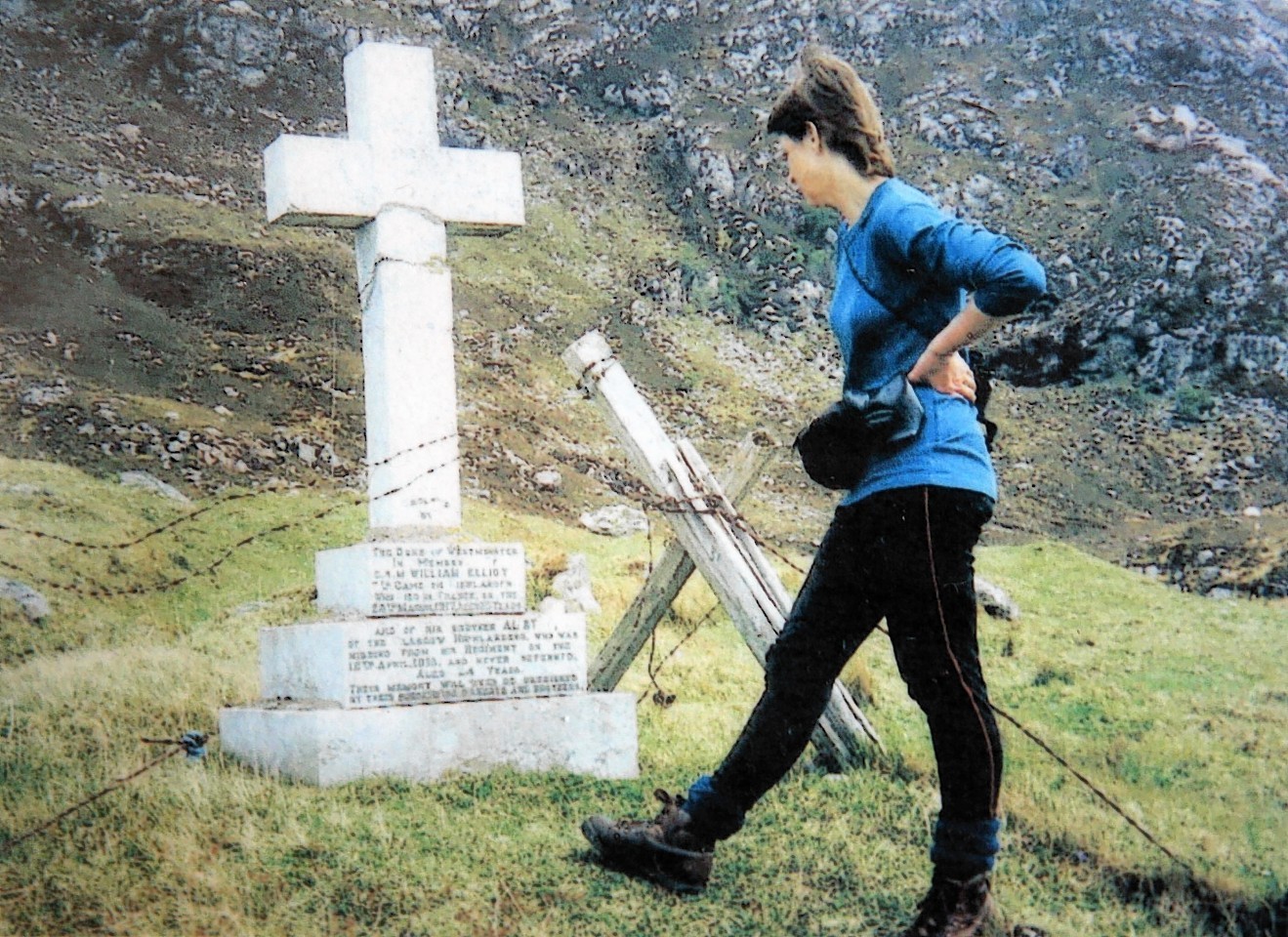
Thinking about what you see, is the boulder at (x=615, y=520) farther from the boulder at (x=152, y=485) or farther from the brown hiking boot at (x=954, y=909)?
the brown hiking boot at (x=954, y=909)

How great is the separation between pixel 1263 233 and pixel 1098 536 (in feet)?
15.7

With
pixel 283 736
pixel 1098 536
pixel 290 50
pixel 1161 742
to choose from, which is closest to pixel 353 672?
pixel 283 736

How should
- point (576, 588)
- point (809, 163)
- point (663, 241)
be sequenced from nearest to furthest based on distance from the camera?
point (809, 163), point (576, 588), point (663, 241)

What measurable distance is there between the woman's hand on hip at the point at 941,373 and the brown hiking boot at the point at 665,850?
128 centimetres

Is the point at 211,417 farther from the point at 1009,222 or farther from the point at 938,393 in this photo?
the point at 1009,222

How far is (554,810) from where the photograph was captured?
4.25 meters

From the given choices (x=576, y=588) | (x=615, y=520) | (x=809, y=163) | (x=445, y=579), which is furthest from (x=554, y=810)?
(x=615, y=520)

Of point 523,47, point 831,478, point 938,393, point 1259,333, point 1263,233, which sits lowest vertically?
point 831,478

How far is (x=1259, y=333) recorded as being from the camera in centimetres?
1424

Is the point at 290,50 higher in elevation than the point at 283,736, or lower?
higher

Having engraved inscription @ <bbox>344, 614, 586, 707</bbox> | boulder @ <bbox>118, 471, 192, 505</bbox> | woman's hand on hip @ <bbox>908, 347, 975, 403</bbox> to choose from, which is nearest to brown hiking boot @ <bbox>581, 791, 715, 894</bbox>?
woman's hand on hip @ <bbox>908, 347, 975, 403</bbox>

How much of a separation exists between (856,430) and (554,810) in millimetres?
2117

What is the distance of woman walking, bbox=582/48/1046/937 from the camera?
2762mm

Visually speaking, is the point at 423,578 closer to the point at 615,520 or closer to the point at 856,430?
the point at 856,430
